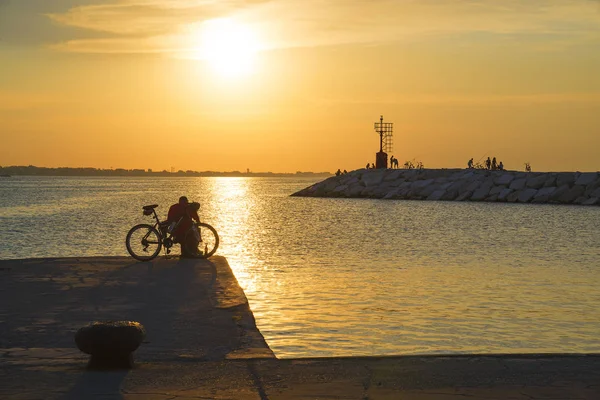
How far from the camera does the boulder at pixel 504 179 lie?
263 feet

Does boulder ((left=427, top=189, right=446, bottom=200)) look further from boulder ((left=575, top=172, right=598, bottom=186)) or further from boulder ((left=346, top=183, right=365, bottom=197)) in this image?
boulder ((left=575, top=172, right=598, bottom=186))

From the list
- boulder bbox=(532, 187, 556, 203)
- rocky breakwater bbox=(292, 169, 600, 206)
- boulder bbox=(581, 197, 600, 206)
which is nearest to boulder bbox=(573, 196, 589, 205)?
rocky breakwater bbox=(292, 169, 600, 206)

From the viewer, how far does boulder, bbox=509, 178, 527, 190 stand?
77.4 m

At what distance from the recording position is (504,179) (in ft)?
267

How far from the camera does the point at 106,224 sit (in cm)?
4400

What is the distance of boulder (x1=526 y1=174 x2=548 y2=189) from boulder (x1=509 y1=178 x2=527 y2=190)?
456 mm

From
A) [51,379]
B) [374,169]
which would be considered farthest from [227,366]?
[374,169]

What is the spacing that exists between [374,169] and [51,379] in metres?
92.5

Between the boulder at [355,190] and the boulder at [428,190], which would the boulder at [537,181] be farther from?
the boulder at [355,190]

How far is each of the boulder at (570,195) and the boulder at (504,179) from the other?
296 inches

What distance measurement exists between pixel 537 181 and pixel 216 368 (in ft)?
242

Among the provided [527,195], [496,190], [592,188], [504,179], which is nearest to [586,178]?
[592,188]

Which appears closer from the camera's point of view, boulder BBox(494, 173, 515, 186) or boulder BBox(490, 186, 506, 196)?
boulder BBox(490, 186, 506, 196)

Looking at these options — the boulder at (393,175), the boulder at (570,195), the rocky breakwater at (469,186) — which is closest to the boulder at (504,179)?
the rocky breakwater at (469,186)
